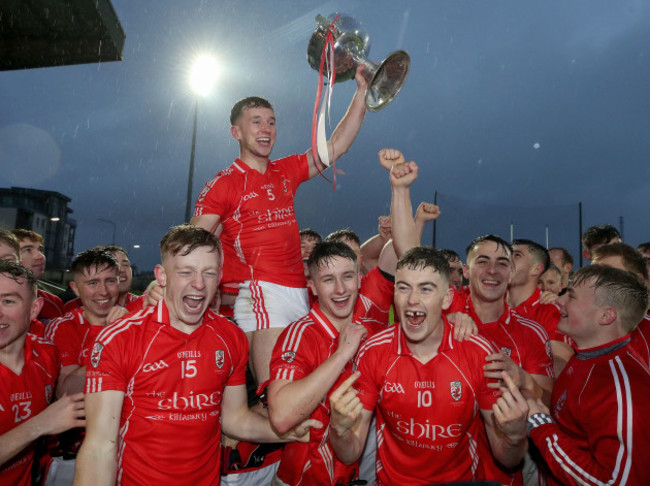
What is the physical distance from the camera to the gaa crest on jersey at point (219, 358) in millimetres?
3006

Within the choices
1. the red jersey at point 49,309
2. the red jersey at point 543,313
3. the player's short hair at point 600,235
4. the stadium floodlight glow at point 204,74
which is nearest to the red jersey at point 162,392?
the red jersey at point 49,309

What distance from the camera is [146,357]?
2805 millimetres

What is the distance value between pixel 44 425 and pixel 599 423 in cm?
316

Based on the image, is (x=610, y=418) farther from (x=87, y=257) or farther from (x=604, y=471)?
(x=87, y=257)

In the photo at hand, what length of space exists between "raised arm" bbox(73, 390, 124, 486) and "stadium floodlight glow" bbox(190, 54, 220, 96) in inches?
494

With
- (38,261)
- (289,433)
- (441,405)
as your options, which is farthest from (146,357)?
(38,261)

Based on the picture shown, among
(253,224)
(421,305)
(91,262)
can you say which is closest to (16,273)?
(91,262)

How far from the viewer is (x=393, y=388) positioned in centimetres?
312

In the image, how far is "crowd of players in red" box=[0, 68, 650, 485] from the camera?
268 centimetres

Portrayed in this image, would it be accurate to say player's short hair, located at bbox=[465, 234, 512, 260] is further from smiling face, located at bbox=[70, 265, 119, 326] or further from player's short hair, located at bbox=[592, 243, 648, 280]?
smiling face, located at bbox=[70, 265, 119, 326]

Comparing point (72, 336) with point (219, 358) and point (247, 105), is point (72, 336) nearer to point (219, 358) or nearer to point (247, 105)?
point (219, 358)

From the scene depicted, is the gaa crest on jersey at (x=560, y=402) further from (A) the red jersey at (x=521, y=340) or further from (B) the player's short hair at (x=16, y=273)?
(B) the player's short hair at (x=16, y=273)

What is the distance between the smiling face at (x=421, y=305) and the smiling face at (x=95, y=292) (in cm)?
261

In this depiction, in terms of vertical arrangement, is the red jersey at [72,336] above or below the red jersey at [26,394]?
above
